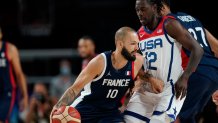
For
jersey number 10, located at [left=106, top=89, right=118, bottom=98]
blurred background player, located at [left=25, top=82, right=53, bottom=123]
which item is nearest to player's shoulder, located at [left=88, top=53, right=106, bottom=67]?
jersey number 10, located at [left=106, top=89, right=118, bottom=98]

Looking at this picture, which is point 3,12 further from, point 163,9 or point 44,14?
point 163,9

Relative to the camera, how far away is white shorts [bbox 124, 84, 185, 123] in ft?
21.3

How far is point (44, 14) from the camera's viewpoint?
59.2 feet

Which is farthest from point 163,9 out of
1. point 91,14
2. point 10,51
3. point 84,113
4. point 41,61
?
point 91,14

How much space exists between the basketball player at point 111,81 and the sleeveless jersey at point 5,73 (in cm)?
242

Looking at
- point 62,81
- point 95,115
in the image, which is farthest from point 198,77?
point 62,81

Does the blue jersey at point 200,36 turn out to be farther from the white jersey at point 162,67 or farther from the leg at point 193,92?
the white jersey at point 162,67

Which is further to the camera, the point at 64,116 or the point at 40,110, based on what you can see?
the point at 40,110

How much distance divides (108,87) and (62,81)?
7548 millimetres

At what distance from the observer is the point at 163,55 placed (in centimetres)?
659

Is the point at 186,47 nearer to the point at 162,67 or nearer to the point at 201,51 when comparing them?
the point at 201,51

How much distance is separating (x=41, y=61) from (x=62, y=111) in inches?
370

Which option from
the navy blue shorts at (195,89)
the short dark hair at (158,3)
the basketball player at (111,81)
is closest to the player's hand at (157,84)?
the basketball player at (111,81)

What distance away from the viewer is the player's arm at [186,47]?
6.21 meters
